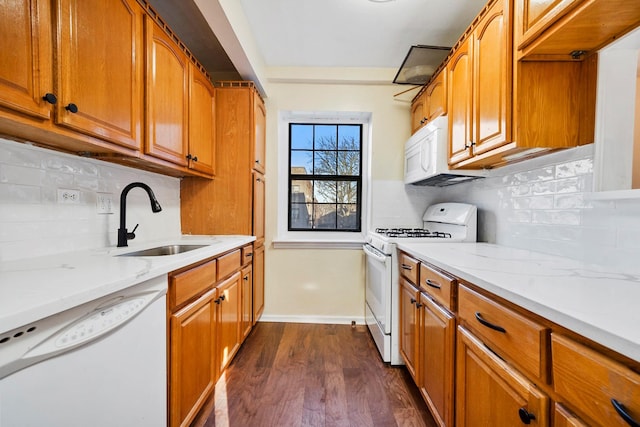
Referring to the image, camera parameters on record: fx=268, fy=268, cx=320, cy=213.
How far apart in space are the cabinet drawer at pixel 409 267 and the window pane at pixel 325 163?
141cm

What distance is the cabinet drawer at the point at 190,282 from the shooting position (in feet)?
3.67

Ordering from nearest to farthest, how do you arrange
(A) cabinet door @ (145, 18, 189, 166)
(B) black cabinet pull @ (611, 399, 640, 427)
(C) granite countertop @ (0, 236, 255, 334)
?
(B) black cabinet pull @ (611, 399, 640, 427) → (C) granite countertop @ (0, 236, 255, 334) → (A) cabinet door @ (145, 18, 189, 166)

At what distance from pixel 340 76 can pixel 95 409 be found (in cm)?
280

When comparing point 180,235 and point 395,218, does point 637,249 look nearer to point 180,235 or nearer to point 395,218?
point 395,218

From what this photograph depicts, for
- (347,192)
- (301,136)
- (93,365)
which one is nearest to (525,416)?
(93,365)

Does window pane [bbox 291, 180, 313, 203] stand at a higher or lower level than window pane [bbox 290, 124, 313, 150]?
lower

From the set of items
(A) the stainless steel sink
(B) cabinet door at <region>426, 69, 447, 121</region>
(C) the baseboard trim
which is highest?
(B) cabinet door at <region>426, 69, 447, 121</region>

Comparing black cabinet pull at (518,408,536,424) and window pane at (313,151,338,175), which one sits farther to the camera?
window pane at (313,151,338,175)

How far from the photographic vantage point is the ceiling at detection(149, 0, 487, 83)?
1.84 m

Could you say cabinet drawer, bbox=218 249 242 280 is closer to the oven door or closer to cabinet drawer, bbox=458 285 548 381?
the oven door

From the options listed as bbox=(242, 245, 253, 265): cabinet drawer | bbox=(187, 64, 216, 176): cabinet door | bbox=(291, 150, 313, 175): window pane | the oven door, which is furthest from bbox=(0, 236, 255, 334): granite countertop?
bbox=(291, 150, 313, 175): window pane

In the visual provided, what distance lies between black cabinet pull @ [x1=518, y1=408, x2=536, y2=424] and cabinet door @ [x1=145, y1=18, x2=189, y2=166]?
1820mm

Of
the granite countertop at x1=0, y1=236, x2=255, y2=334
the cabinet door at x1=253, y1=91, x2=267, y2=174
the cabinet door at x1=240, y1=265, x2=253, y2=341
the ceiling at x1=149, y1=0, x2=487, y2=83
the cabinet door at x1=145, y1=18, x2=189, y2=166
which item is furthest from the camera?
the cabinet door at x1=253, y1=91, x2=267, y2=174

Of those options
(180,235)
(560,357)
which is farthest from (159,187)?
(560,357)
